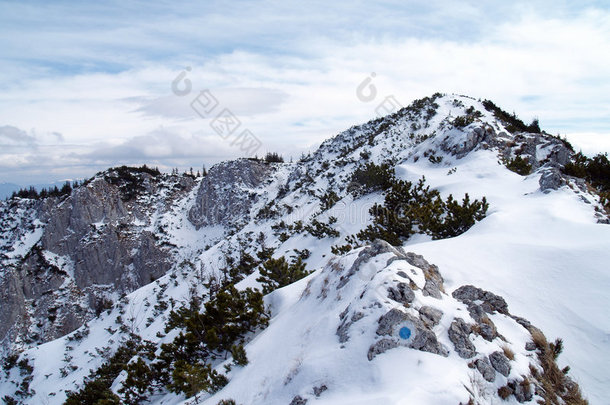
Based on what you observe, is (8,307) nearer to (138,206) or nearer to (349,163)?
(138,206)

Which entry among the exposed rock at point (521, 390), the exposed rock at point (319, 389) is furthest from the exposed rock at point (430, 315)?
the exposed rock at point (319, 389)

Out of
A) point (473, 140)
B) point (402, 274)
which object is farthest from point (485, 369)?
point (473, 140)

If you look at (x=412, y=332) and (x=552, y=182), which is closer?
(x=412, y=332)

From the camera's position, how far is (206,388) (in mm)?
5719

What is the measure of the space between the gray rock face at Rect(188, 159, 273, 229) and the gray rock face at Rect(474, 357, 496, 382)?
48.7 meters

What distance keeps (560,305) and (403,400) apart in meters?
4.40

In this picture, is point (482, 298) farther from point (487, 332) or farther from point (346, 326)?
point (346, 326)

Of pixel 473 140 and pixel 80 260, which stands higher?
pixel 473 140

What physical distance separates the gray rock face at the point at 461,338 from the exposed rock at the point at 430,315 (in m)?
0.21

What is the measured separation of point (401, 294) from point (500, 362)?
1.52 metres

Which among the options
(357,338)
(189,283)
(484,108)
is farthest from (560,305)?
(484,108)

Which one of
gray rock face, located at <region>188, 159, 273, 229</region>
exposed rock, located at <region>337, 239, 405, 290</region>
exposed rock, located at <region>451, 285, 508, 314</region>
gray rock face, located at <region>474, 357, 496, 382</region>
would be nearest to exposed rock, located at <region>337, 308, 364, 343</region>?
exposed rock, located at <region>337, 239, 405, 290</region>

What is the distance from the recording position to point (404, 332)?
4301mm

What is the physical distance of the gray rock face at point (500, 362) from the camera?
166 inches
